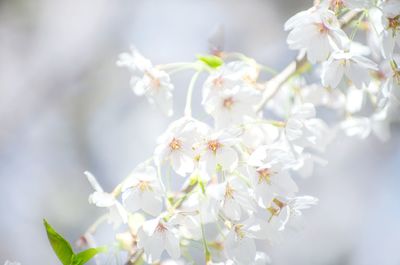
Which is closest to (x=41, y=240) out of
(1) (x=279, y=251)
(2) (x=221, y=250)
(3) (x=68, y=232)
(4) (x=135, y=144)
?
(3) (x=68, y=232)

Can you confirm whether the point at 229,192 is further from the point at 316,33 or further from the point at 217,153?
the point at 316,33

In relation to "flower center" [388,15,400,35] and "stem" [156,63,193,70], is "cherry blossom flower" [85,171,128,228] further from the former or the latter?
"flower center" [388,15,400,35]

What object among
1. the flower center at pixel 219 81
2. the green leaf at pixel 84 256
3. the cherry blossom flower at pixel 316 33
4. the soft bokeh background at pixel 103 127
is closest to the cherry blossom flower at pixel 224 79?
the flower center at pixel 219 81

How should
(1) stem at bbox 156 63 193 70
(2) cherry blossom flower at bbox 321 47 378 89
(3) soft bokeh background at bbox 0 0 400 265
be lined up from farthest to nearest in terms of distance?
(3) soft bokeh background at bbox 0 0 400 265 < (1) stem at bbox 156 63 193 70 < (2) cherry blossom flower at bbox 321 47 378 89

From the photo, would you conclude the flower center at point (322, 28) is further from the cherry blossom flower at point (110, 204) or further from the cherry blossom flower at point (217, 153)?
the cherry blossom flower at point (110, 204)

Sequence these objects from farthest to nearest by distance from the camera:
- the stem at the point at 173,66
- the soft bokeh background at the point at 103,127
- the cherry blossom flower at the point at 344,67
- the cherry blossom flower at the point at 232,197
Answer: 1. the soft bokeh background at the point at 103,127
2. the stem at the point at 173,66
3. the cherry blossom flower at the point at 344,67
4. the cherry blossom flower at the point at 232,197

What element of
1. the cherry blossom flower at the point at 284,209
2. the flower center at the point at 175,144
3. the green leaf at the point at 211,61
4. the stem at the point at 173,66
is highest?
the stem at the point at 173,66

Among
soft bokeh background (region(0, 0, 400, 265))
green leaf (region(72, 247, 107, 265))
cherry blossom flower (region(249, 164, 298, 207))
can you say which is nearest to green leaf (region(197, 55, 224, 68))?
cherry blossom flower (region(249, 164, 298, 207))
